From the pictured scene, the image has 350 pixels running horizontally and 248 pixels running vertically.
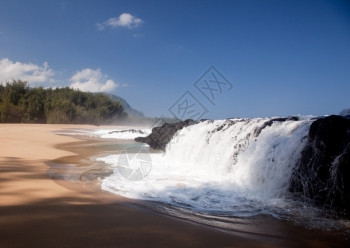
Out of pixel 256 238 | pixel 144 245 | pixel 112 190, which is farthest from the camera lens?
pixel 112 190

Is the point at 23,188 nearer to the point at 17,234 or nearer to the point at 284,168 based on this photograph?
the point at 17,234

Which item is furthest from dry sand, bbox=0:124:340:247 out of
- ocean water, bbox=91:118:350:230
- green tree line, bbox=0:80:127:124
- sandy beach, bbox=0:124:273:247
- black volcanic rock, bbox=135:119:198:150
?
green tree line, bbox=0:80:127:124

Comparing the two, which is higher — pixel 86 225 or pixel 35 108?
pixel 35 108

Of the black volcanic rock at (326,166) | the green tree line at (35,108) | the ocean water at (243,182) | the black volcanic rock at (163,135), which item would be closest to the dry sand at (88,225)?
the ocean water at (243,182)

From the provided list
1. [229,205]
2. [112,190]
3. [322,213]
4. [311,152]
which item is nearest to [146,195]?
[112,190]

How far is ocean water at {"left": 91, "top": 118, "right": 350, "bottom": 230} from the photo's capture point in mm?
4371

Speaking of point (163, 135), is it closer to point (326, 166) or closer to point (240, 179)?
point (240, 179)

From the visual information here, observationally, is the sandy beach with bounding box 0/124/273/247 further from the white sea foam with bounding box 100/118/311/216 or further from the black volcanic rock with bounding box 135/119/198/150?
the black volcanic rock with bounding box 135/119/198/150

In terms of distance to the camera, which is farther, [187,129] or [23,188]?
[187,129]

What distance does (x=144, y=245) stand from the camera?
274 centimetres

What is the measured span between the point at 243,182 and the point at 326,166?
213cm

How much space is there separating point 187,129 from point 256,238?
12.1 meters

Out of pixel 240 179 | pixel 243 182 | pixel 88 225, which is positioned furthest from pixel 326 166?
pixel 88 225

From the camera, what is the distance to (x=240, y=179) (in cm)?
696
